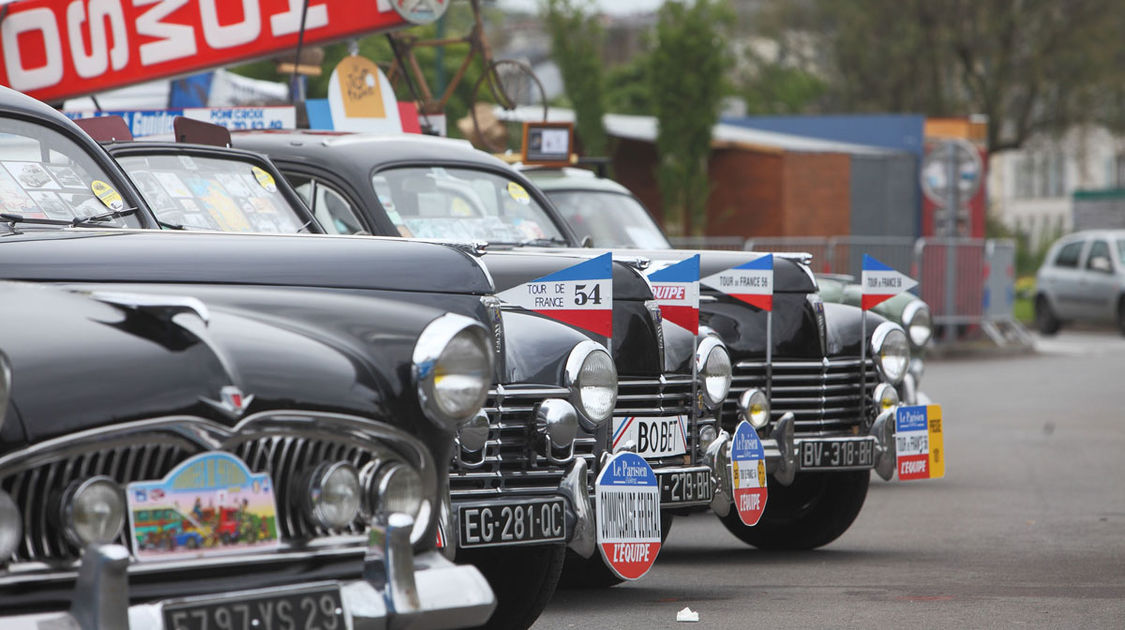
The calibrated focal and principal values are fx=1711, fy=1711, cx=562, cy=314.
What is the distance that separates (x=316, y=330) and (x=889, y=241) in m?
22.2

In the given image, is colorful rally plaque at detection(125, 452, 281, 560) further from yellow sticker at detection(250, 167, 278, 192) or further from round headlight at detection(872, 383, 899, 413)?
round headlight at detection(872, 383, 899, 413)

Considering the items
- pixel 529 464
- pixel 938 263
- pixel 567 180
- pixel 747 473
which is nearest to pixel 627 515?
pixel 529 464

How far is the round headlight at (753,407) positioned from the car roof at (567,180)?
10.8ft

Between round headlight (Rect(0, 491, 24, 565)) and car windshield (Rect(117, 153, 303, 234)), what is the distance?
3367mm

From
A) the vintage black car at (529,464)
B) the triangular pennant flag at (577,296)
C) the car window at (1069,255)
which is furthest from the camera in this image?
the car window at (1069,255)

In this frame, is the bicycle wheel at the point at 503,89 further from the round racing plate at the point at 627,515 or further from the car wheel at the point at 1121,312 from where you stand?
the car wheel at the point at 1121,312

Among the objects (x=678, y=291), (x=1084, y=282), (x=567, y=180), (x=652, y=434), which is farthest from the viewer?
(x=1084, y=282)

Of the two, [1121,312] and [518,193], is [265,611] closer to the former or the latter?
[518,193]

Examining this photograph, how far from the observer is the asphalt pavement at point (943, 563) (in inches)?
257

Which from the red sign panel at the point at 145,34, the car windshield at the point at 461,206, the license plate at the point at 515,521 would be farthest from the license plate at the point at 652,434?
the red sign panel at the point at 145,34

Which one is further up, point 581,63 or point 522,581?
point 581,63

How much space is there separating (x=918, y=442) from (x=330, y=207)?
305 centimetres

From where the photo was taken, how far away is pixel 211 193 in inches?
270

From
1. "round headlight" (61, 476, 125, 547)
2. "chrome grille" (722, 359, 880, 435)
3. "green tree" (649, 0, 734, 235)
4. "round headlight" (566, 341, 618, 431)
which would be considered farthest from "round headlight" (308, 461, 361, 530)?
"green tree" (649, 0, 734, 235)
